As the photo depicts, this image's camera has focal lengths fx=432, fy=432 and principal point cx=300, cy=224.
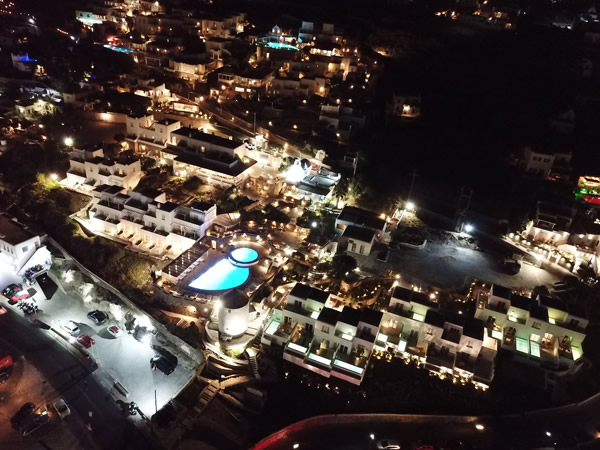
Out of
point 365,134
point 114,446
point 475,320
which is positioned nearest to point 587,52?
point 365,134

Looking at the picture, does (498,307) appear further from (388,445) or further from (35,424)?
(35,424)

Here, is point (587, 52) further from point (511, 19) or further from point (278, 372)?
point (278, 372)

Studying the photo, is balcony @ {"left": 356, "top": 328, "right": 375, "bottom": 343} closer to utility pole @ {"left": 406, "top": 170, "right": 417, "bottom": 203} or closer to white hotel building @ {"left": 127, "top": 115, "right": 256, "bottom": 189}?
utility pole @ {"left": 406, "top": 170, "right": 417, "bottom": 203}

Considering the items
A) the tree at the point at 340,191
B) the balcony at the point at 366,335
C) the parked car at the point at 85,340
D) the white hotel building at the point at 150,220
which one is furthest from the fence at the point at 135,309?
the tree at the point at 340,191

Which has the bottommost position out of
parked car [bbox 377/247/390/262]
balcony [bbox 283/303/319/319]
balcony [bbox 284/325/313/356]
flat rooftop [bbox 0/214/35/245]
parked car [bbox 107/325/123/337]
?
parked car [bbox 107/325/123/337]

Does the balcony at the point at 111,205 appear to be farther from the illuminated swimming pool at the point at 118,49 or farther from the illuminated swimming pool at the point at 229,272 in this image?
the illuminated swimming pool at the point at 118,49

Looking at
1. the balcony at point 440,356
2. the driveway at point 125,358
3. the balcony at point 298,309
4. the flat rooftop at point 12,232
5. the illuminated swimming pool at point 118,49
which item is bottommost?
the driveway at point 125,358

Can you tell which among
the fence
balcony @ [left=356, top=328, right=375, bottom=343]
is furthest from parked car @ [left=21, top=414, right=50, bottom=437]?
balcony @ [left=356, top=328, right=375, bottom=343]

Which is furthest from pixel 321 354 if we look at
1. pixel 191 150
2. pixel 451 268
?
pixel 191 150
